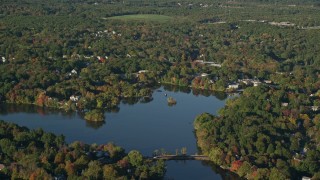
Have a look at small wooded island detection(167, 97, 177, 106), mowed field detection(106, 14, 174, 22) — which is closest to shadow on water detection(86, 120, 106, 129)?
small wooded island detection(167, 97, 177, 106)

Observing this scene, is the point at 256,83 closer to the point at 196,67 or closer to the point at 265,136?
the point at 196,67

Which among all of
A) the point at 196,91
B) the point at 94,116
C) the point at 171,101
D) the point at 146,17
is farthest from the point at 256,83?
the point at 146,17

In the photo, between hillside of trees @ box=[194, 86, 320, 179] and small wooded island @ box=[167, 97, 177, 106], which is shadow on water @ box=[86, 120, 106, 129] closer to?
hillside of trees @ box=[194, 86, 320, 179]

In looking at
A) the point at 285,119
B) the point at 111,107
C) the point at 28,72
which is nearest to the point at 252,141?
the point at 285,119

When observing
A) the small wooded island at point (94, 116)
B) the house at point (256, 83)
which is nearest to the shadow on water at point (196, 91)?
the house at point (256, 83)

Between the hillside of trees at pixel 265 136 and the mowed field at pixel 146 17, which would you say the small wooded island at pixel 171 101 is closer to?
the hillside of trees at pixel 265 136
